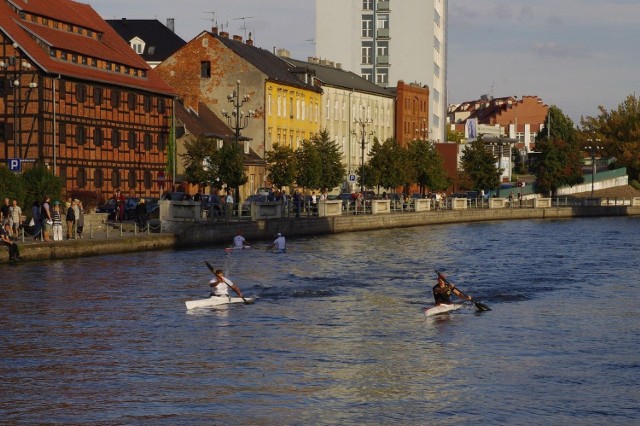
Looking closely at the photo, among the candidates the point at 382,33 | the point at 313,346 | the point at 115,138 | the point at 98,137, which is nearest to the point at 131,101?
the point at 115,138

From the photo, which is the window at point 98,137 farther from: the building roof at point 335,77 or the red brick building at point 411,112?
the red brick building at point 411,112

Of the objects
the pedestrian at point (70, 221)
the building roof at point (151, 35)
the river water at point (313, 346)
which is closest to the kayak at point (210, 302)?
the river water at point (313, 346)

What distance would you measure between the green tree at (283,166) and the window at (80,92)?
2317 cm

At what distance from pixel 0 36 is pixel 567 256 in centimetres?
3494

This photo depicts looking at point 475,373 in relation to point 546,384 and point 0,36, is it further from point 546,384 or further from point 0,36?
point 0,36

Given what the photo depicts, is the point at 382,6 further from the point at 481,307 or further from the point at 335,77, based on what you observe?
the point at 481,307

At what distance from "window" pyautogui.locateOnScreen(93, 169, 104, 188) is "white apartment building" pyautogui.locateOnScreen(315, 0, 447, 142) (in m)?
78.4

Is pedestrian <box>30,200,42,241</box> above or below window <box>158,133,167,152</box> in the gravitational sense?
below

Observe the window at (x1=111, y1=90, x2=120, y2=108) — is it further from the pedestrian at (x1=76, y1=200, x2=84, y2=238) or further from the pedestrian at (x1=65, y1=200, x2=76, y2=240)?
the pedestrian at (x1=65, y1=200, x2=76, y2=240)

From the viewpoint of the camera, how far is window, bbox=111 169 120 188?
87562 mm

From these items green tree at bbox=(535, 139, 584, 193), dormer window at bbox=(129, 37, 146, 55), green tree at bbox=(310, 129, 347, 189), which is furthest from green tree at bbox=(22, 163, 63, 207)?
green tree at bbox=(535, 139, 584, 193)

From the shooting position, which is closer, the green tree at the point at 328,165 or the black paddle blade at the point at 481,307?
the black paddle blade at the point at 481,307

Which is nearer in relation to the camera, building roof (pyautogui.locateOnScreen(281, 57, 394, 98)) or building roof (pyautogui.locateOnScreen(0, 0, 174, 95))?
building roof (pyautogui.locateOnScreen(0, 0, 174, 95))

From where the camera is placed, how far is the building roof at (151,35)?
144 meters
